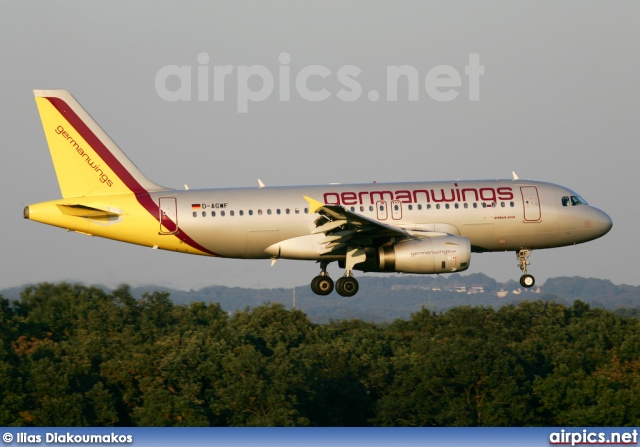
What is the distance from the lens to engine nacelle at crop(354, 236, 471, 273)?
183 ft

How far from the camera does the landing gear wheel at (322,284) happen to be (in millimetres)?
Answer: 59469

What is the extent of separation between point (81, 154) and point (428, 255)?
16.7m

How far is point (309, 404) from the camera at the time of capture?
89.8 meters

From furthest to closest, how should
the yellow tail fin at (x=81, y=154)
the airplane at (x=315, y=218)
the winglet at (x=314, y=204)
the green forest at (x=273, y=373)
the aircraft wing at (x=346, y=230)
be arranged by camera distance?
the green forest at (x=273, y=373), the yellow tail fin at (x=81, y=154), the airplane at (x=315, y=218), the aircraft wing at (x=346, y=230), the winglet at (x=314, y=204)

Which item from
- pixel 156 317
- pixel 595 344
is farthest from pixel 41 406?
pixel 595 344

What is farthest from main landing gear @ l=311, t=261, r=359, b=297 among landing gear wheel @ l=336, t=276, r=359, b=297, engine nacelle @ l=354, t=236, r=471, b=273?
engine nacelle @ l=354, t=236, r=471, b=273

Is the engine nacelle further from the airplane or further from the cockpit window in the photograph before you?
the cockpit window

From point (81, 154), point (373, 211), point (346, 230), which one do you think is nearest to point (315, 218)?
point (346, 230)

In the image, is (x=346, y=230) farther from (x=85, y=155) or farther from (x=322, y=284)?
(x=85, y=155)

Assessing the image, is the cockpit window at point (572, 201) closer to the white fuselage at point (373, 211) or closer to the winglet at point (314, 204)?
the white fuselage at point (373, 211)

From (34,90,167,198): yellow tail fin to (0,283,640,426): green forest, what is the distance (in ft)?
76.0

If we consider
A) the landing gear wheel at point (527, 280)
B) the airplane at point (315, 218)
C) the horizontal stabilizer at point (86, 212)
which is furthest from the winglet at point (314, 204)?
the landing gear wheel at point (527, 280)

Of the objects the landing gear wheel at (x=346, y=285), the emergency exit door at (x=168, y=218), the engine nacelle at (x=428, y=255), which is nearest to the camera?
the engine nacelle at (x=428, y=255)

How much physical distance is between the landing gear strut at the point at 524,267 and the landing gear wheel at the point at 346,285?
806 cm
